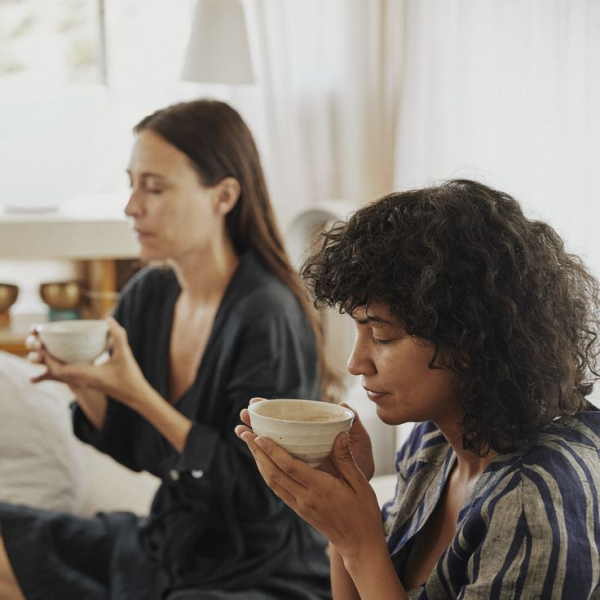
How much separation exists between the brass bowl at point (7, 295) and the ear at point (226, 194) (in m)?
1.41

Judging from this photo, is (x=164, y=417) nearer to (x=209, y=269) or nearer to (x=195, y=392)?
(x=195, y=392)

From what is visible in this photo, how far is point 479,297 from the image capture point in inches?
40.0

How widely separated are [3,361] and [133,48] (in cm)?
149

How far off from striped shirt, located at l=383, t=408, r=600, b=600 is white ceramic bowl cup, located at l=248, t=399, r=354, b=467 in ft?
0.57

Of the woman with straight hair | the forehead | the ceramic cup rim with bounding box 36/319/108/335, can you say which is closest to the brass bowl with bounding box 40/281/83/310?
the woman with straight hair

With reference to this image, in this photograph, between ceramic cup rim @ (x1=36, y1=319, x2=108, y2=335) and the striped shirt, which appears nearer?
the striped shirt

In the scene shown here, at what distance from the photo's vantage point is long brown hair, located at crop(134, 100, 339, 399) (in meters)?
1.91

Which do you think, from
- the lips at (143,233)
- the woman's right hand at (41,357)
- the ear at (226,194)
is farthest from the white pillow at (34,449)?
the ear at (226,194)

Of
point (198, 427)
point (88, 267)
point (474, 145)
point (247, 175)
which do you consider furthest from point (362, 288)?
point (88, 267)

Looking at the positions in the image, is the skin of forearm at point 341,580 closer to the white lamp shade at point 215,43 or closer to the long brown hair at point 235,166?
the long brown hair at point 235,166

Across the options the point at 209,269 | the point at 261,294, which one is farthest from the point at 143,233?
the point at 261,294

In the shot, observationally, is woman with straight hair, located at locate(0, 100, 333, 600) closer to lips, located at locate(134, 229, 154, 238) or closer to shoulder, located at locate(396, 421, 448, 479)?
lips, located at locate(134, 229, 154, 238)

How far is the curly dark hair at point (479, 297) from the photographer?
3.33 feet

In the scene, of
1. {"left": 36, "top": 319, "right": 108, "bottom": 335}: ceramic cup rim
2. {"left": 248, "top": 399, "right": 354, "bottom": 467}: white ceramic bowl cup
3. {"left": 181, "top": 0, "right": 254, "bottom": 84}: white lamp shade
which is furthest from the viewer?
{"left": 181, "top": 0, "right": 254, "bottom": 84}: white lamp shade
